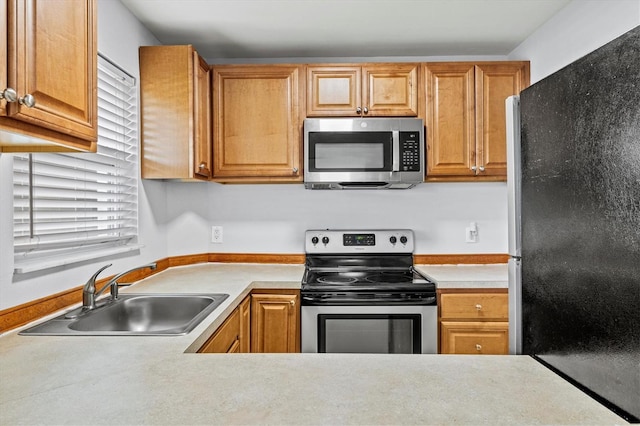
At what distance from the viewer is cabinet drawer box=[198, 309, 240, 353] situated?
4.88 feet

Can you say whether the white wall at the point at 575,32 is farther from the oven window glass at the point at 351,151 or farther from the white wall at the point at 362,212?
the oven window glass at the point at 351,151

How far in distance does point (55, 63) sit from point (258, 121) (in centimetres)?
159

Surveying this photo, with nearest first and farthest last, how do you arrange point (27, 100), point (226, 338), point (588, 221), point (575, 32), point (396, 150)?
point (588, 221), point (27, 100), point (226, 338), point (575, 32), point (396, 150)

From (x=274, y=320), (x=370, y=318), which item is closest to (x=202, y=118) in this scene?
(x=274, y=320)

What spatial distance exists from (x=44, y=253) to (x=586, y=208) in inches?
70.3

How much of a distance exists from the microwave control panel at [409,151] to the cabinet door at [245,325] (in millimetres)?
1205

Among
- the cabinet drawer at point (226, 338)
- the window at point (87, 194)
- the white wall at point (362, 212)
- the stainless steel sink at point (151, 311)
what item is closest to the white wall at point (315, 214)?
the white wall at point (362, 212)

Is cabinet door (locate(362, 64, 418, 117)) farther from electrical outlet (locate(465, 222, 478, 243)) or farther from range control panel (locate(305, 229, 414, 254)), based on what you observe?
electrical outlet (locate(465, 222, 478, 243))

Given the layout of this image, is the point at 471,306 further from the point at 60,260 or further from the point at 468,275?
the point at 60,260

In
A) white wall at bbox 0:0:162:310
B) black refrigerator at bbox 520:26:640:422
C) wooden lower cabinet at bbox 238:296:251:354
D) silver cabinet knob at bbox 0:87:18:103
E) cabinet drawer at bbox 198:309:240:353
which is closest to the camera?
Answer: black refrigerator at bbox 520:26:640:422

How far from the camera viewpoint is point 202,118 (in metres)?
2.43

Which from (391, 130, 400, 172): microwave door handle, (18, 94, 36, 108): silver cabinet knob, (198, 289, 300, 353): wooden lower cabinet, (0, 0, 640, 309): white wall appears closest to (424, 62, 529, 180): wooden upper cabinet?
(391, 130, 400, 172): microwave door handle

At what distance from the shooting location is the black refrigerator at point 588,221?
0.70 m

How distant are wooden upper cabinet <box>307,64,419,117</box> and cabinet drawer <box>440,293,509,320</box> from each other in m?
1.14
